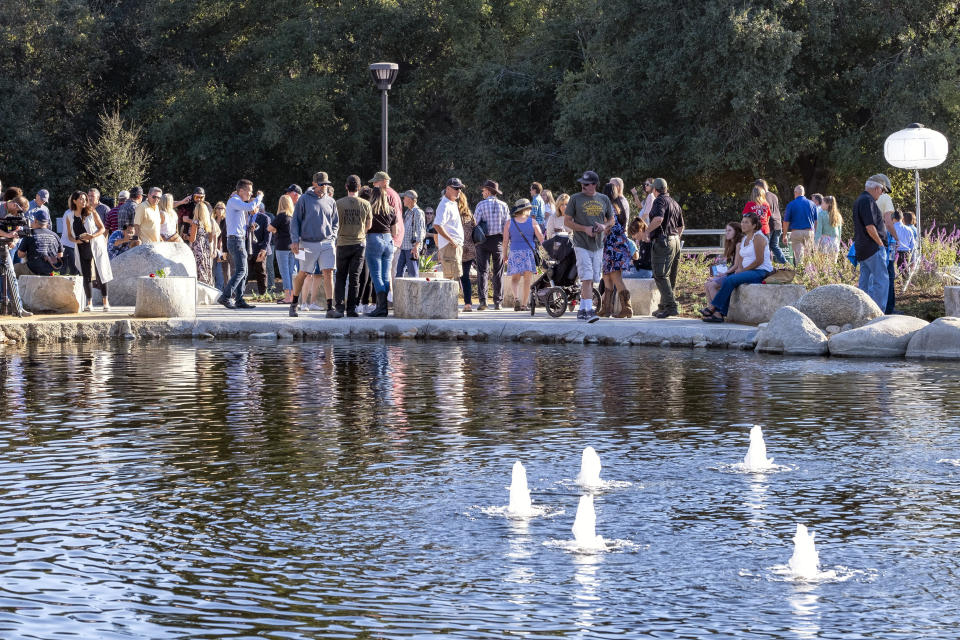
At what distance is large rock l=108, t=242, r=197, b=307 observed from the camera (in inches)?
837

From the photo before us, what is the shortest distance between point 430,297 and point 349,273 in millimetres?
1259

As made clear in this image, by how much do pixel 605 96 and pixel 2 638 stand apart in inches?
1262

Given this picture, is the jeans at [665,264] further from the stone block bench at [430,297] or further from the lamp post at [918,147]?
the lamp post at [918,147]

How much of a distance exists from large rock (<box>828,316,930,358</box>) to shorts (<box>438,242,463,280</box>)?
20.9 feet

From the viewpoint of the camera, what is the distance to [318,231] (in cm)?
1861

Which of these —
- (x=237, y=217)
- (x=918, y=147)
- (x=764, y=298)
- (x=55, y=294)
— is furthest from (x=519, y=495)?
(x=918, y=147)

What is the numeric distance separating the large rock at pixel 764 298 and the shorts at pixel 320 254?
18.1 ft

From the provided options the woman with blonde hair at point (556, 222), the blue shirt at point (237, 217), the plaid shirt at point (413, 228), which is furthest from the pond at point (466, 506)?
the plaid shirt at point (413, 228)

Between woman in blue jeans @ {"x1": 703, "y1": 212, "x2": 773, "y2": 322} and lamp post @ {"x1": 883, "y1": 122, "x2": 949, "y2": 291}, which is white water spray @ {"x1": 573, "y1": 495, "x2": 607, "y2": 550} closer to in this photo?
woman in blue jeans @ {"x1": 703, "y1": 212, "x2": 773, "y2": 322}

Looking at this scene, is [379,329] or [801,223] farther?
[801,223]

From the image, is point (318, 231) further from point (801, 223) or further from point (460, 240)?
point (801, 223)

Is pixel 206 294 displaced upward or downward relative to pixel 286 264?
downward

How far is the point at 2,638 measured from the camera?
5223 millimetres

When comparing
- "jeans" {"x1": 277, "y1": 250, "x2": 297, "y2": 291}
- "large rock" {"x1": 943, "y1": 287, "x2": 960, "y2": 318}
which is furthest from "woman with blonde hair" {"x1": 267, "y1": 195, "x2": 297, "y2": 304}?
"large rock" {"x1": 943, "y1": 287, "x2": 960, "y2": 318}
